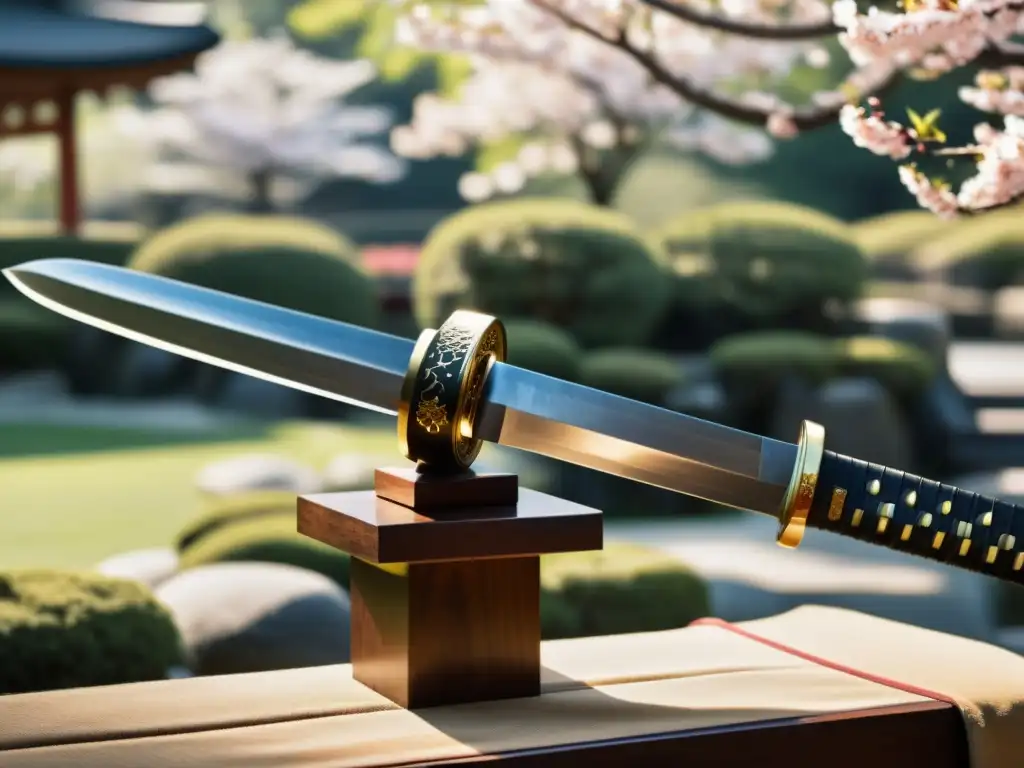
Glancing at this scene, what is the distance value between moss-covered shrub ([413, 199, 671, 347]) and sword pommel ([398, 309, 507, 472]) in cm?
681

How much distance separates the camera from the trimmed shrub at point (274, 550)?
459 cm

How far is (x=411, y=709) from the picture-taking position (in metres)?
1.91

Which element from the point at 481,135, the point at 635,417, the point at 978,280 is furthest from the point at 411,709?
the point at 481,135

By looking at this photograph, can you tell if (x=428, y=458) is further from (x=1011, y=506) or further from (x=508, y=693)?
(x=1011, y=506)

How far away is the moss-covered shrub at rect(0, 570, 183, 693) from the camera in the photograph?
3328mm

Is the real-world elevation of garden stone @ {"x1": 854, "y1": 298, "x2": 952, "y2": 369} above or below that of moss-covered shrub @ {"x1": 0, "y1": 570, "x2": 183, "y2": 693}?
above

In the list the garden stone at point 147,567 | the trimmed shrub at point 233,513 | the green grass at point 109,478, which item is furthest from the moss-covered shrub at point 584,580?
the green grass at point 109,478

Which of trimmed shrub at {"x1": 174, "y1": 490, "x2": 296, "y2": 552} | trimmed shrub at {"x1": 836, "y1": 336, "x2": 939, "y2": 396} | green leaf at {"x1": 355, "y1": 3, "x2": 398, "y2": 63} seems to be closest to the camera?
trimmed shrub at {"x1": 174, "y1": 490, "x2": 296, "y2": 552}

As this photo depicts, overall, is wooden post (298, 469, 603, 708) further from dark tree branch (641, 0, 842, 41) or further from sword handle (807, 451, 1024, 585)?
dark tree branch (641, 0, 842, 41)

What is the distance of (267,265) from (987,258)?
17.2 ft

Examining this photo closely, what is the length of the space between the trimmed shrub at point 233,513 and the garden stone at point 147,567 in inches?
5.3

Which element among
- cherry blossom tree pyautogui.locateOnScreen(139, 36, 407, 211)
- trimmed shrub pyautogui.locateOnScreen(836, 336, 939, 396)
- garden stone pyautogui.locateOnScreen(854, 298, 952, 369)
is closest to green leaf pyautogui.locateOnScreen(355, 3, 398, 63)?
cherry blossom tree pyautogui.locateOnScreen(139, 36, 407, 211)

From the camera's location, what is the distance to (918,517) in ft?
6.02

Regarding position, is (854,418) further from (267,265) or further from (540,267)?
(267,265)
